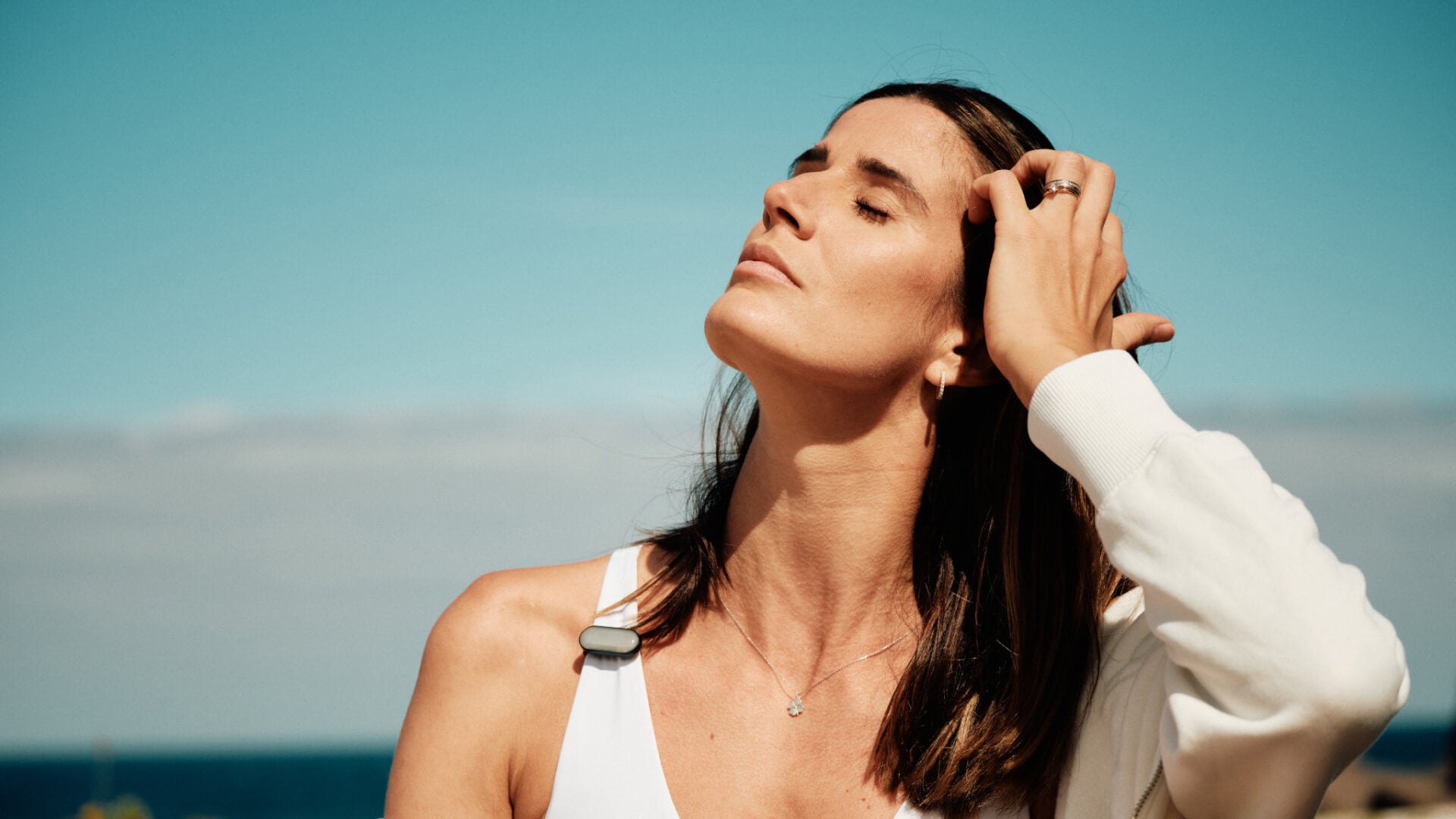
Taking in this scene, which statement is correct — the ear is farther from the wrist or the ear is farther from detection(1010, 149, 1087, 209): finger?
the wrist

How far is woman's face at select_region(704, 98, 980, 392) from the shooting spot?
2.71 m

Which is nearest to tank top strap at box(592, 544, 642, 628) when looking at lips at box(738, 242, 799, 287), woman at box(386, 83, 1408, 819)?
woman at box(386, 83, 1408, 819)

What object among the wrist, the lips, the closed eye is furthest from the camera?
the closed eye

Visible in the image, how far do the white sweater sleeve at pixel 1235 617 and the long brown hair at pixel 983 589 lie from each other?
20.4 inches

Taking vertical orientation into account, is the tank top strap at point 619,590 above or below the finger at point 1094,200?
below

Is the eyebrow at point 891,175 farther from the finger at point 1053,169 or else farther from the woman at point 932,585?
the finger at point 1053,169

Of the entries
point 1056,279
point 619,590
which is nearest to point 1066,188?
point 1056,279

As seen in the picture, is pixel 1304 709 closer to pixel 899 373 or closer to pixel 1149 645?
pixel 1149 645

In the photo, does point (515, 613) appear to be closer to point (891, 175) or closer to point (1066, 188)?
point (891, 175)

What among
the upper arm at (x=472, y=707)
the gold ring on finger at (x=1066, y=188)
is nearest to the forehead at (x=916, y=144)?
the gold ring on finger at (x=1066, y=188)

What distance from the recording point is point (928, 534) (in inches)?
120

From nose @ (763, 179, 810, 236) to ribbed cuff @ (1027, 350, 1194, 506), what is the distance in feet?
2.87

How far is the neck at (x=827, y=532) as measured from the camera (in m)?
2.91

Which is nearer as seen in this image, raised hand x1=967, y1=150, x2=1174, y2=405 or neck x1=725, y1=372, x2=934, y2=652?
raised hand x1=967, y1=150, x2=1174, y2=405
